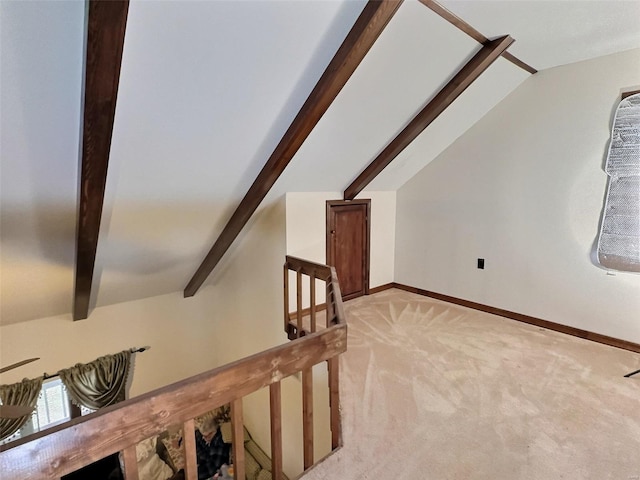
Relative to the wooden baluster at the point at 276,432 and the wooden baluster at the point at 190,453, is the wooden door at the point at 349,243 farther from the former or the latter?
the wooden baluster at the point at 190,453

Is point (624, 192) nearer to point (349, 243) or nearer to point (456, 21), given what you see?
point (456, 21)

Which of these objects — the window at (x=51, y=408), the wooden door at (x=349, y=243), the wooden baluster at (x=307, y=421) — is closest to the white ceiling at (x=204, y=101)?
the wooden door at (x=349, y=243)

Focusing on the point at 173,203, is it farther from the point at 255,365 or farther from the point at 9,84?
the point at 255,365

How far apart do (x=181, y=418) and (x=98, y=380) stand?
417cm

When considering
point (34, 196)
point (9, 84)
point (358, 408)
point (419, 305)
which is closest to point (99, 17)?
point (9, 84)

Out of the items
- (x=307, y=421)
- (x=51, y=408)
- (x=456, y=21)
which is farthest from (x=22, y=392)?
(x=456, y=21)

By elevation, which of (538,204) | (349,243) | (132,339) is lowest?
(132,339)

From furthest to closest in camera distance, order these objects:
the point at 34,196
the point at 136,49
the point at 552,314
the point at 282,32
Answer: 1. the point at 552,314
2. the point at 34,196
3. the point at 282,32
4. the point at 136,49

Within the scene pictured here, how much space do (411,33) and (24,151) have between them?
2538mm

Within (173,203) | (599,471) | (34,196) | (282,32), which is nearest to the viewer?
(599,471)

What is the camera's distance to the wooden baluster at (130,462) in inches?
52.3

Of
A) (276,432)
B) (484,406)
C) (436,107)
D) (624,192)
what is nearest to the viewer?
(276,432)

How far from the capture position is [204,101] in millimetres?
2178

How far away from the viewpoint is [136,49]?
1.72 metres
